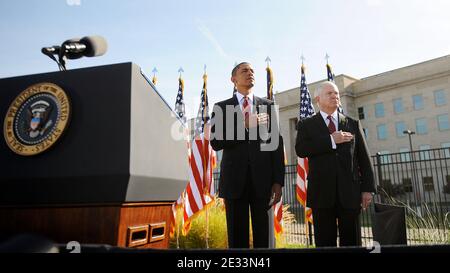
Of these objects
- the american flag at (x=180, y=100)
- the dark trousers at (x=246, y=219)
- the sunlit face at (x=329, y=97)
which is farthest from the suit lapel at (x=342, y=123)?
the american flag at (x=180, y=100)

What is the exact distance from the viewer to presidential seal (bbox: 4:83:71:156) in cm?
130

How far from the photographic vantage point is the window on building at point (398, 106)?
37.3 meters

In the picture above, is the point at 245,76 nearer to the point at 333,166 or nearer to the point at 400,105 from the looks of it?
the point at 333,166

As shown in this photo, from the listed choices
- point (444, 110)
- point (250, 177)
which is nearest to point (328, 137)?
point (250, 177)

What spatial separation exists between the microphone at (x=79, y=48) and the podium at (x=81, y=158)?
9.9 inches

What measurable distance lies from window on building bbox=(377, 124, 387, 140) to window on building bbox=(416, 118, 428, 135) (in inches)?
137

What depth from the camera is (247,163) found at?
2346mm

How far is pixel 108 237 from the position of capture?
124 cm

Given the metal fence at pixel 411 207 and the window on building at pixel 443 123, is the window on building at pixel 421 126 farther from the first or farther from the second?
the metal fence at pixel 411 207

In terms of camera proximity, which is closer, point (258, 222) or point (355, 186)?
point (258, 222)

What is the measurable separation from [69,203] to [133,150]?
355 millimetres

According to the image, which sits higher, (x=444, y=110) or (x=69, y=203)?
(x=444, y=110)
